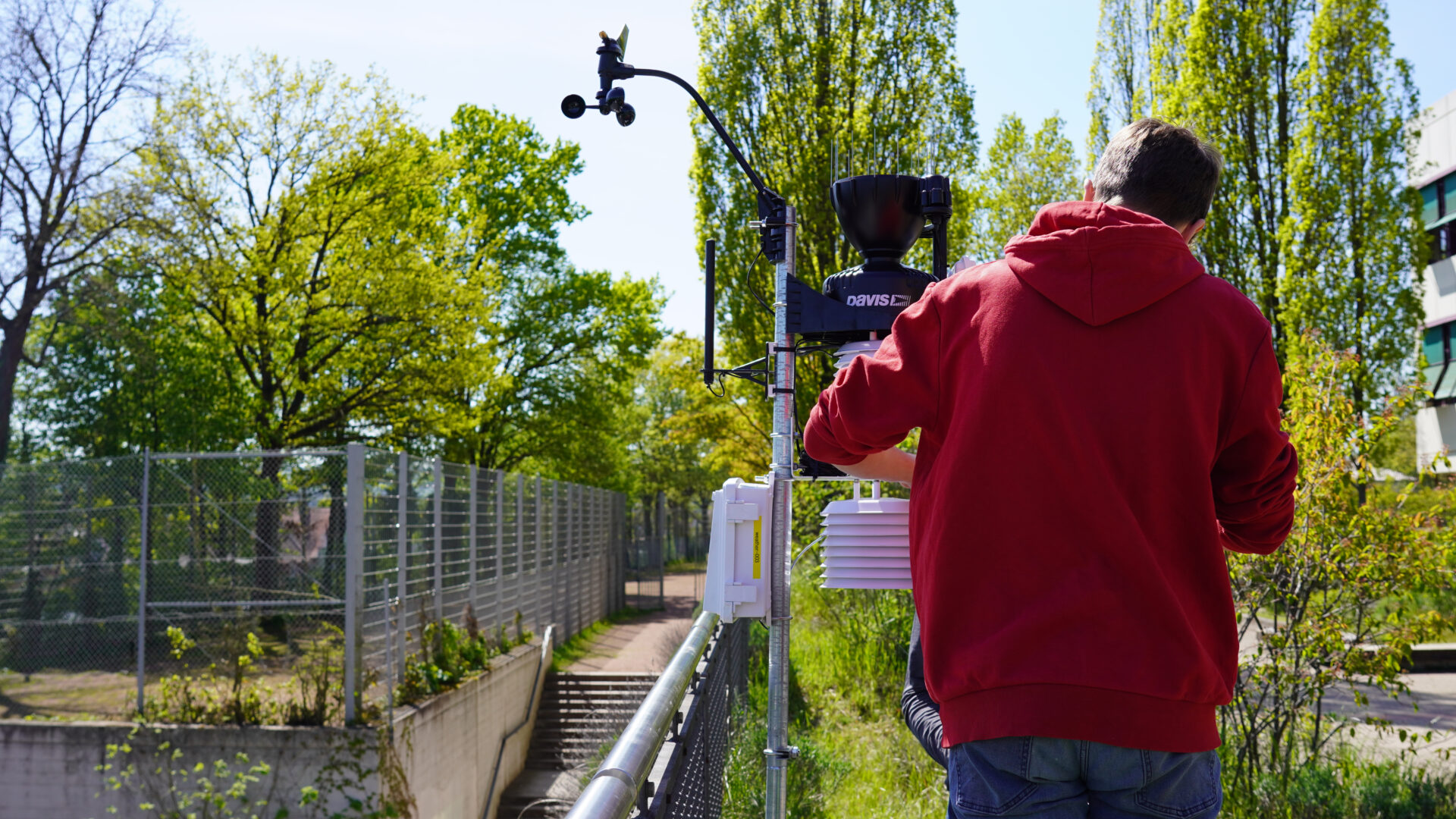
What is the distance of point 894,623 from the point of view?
8766 mm

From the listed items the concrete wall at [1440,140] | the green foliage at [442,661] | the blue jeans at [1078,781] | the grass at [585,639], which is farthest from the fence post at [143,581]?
the concrete wall at [1440,140]

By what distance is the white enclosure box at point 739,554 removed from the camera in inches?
117

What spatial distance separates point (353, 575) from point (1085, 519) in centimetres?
1138

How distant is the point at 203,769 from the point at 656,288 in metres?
22.7

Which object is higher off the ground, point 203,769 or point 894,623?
point 894,623

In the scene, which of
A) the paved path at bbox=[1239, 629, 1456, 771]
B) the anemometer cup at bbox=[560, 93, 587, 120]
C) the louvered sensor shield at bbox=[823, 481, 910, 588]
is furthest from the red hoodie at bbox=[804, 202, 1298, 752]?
the paved path at bbox=[1239, 629, 1456, 771]

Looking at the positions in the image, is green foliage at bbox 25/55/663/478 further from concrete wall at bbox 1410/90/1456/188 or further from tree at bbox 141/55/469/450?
concrete wall at bbox 1410/90/1456/188

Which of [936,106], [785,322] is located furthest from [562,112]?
[936,106]

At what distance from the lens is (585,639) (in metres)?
22.1

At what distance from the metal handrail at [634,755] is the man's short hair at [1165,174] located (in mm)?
1181

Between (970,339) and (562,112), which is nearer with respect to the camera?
(970,339)

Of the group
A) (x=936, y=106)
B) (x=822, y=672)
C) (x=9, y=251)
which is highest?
(x=936, y=106)

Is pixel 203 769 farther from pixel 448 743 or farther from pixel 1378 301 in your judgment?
pixel 1378 301

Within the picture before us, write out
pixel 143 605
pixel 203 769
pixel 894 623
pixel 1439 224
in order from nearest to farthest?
pixel 894 623, pixel 203 769, pixel 143 605, pixel 1439 224
